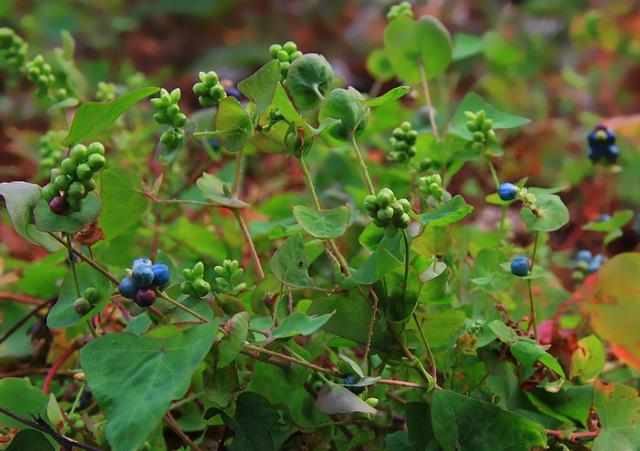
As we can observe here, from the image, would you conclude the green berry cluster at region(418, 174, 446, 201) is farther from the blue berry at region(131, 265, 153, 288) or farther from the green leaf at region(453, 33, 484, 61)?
the green leaf at region(453, 33, 484, 61)

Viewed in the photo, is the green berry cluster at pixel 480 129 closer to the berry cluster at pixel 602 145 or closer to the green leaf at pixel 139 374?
the berry cluster at pixel 602 145

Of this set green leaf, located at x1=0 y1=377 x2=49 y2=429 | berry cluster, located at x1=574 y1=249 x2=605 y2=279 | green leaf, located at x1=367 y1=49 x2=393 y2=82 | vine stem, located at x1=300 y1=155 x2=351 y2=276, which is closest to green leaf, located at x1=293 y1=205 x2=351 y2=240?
vine stem, located at x1=300 y1=155 x2=351 y2=276

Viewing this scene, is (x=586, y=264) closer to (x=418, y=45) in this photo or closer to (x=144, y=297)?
(x=418, y=45)

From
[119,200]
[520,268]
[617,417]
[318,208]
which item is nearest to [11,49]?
[119,200]

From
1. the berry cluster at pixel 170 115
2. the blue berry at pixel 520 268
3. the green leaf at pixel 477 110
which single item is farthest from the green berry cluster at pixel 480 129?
the berry cluster at pixel 170 115

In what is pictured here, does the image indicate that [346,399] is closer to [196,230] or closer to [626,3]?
[196,230]
